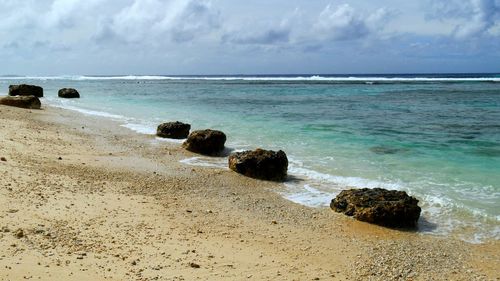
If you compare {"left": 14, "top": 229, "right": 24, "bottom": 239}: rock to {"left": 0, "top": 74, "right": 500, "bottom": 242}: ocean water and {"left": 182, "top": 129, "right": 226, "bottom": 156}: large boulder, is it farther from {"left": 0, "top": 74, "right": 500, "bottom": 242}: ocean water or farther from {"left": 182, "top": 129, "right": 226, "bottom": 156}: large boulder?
{"left": 182, "top": 129, "right": 226, "bottom": 156}: large boulder

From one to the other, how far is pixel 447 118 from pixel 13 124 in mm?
17395

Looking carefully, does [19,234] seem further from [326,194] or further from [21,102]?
[21,102]

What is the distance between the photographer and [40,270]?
4434 mm

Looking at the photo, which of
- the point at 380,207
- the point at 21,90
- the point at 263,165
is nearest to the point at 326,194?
the point at 380,207

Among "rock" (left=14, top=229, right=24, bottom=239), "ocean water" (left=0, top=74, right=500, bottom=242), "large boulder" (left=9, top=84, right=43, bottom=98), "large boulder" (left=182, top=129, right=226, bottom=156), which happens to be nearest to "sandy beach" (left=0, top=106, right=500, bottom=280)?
"rock" (left=14, top=229, right=24, bottom=239)

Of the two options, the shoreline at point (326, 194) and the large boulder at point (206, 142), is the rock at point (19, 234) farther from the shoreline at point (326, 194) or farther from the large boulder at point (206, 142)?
the large boulder at point (206, 142)

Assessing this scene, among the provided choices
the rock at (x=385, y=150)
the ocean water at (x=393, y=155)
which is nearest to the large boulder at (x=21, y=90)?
the ocean water at (x=393, y=155)

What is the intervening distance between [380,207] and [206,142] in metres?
6.01

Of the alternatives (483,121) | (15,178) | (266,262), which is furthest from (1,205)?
(483,121)

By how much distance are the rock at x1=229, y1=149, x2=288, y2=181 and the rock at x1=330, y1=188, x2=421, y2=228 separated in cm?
219

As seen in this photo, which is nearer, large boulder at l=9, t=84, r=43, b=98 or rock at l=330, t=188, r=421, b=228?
rock at l=330, t=188, r=421, b=228

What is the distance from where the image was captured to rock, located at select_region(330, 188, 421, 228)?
708 centimetres

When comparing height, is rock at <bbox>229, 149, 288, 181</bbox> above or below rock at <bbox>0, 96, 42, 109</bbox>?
below

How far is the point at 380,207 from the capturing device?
7.20 meters
